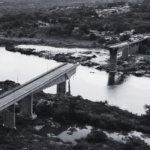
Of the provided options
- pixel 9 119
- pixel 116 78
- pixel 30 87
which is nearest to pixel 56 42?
pixel 116 78

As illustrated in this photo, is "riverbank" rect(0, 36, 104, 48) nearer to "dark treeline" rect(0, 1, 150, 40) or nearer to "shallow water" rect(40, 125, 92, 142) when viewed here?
"dark treeline" rect(0, 1, 150, 40)

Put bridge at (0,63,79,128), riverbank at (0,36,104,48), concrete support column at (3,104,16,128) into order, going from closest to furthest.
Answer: concrete support column at (3,104,16,128) → bridge at (0,63,79,128) → riverbank at (0,36,104,48)

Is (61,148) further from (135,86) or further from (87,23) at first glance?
(87,23)

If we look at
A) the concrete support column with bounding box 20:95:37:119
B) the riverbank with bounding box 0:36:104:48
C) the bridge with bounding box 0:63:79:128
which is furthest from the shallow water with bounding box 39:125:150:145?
the riverbank with bounding box 0:36:104:48

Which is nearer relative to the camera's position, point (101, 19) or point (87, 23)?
point (87, 23)

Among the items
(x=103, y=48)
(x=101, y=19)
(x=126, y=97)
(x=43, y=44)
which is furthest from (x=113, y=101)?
(x=101, y=19)

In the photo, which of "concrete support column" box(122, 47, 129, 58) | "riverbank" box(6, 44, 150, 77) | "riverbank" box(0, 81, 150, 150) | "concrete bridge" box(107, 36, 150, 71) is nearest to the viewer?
"riverbank" box(0, 81, 150, 150)

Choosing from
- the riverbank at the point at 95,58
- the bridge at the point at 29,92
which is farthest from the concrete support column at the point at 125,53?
the bridge at the point at 29,92
